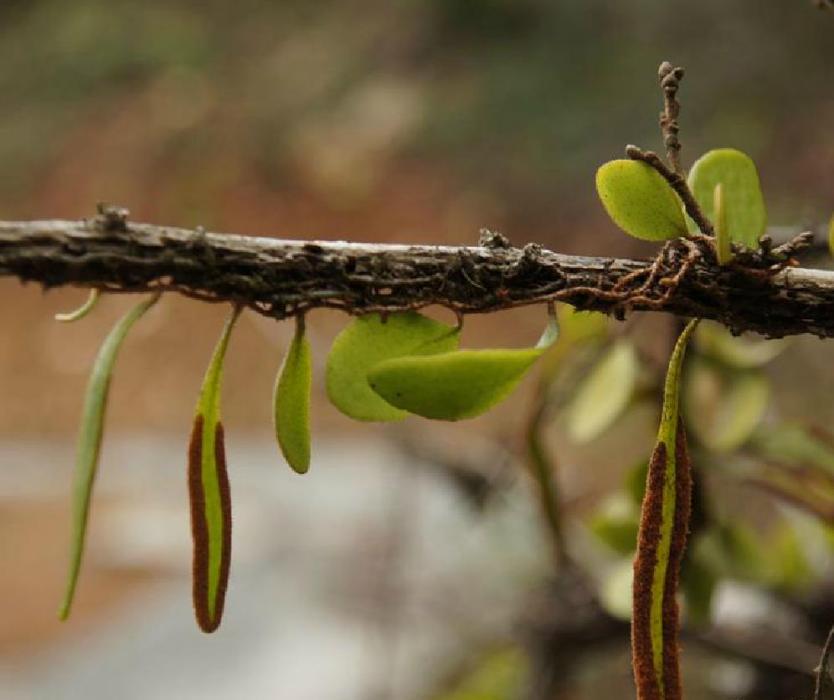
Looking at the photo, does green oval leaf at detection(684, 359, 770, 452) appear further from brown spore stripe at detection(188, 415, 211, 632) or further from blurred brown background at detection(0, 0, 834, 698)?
blurred brown background at detection(0, 0, 834, 698)

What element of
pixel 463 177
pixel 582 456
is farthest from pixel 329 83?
pixel 582 456

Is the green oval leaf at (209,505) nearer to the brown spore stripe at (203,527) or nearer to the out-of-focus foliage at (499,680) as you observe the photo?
the brown spore stripe at (203,527)

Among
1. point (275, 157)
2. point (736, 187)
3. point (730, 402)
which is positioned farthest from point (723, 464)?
point (275, 157)

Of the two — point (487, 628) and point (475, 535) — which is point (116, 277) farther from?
point (475, 535)

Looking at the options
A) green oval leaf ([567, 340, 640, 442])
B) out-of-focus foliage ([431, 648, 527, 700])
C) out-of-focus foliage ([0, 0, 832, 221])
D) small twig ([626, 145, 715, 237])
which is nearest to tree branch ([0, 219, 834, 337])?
small twig ([626, 145, 715, 237])

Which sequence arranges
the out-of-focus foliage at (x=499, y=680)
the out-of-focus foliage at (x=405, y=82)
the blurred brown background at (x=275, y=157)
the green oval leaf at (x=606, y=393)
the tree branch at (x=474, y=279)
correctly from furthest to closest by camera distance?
the out-of-focus foliage at (x=405, y=82)
the blurred brown background at (x=275, y=157)
the out-of-focus foliage at (x=499, y=680)
the green oval leaf at (x=606, y=393)
the tree branch at (x=474, y=279)

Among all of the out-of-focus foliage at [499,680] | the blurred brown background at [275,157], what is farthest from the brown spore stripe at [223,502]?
the blurred brown background at [275,157]

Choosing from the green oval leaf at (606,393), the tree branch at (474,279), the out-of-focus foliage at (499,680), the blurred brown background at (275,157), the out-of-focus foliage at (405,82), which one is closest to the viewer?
the tree branch at (474,279)
